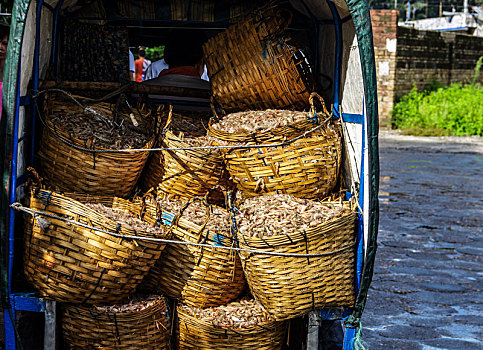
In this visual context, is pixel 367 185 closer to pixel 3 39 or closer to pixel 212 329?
pixel 212 329

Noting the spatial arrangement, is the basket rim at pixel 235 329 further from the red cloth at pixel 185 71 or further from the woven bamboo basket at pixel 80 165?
the red cloth at pixel 185 71

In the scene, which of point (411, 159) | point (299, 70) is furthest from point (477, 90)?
point (299, 70)

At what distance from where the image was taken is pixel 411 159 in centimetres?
1441

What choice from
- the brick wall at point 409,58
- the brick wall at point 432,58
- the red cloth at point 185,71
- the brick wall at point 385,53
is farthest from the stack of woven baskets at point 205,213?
the brick wall at point 432,58

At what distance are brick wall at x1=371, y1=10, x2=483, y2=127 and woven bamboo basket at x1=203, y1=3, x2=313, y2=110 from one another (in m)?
15.4

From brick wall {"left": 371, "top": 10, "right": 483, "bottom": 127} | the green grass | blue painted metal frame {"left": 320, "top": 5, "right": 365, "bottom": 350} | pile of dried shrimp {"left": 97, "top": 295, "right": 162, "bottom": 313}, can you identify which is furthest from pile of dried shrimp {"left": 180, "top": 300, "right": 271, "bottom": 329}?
brick wall {"left": 371, "top": 10, "right": 483, "bottom": 127}

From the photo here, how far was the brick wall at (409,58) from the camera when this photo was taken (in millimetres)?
19203

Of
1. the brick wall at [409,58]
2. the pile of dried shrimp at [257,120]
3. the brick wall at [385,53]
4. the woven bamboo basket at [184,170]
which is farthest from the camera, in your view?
the brick wall at [409,58]

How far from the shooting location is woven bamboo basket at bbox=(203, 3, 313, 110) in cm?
416

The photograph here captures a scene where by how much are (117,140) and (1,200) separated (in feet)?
2.71

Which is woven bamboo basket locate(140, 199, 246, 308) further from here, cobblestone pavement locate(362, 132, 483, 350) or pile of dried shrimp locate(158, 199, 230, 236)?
cobblestone pavement locate(362, 132, 483, 350)

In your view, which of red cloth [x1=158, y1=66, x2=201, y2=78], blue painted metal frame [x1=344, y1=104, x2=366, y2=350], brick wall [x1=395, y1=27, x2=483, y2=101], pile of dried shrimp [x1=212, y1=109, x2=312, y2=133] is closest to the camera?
blue painted metal frame [x1=344, y1=104, x2=366, y2=350]

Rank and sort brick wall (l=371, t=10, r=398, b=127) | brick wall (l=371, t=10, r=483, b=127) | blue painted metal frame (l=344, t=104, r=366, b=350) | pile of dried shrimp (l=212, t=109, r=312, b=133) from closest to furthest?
blue painted metal frame (l=344, t=104, r=366, b=350)
pile of dried shrimp (l=212, t=109, r=312, b=133)
brick wall (l=371, t=10, r=398, b=127)
brick wall (l=371, t=10, r=483, b=127)

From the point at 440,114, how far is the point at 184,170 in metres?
16.8
